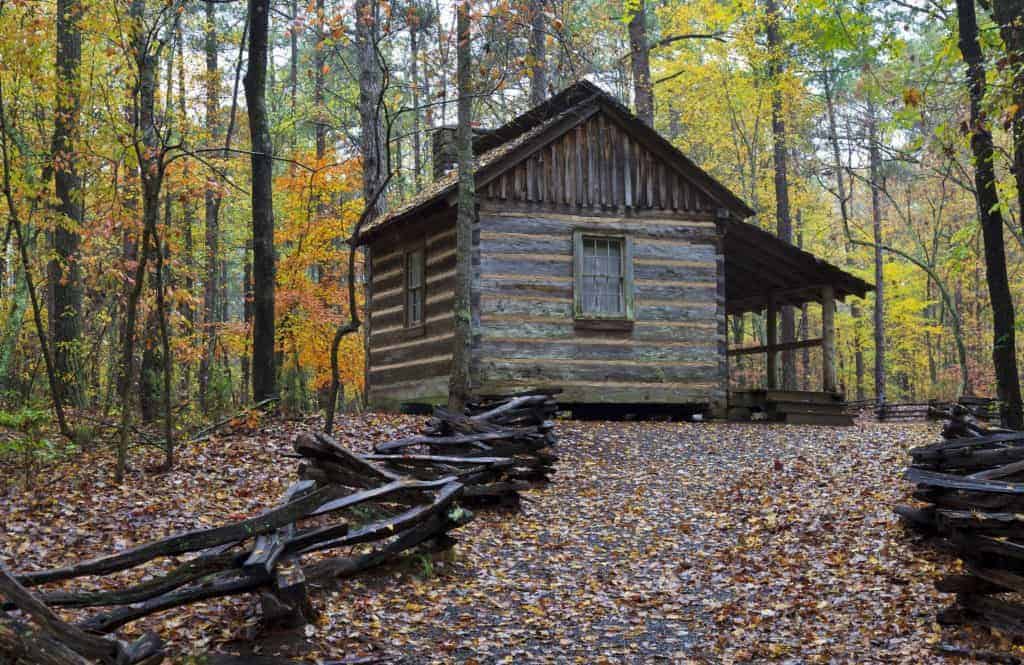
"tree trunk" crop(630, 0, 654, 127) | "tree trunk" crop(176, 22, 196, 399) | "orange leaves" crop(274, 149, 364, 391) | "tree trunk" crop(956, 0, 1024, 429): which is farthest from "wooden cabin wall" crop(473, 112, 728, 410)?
"tree trunk" crop(176, 22, 196, 399)

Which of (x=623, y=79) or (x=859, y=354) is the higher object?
(x=623, y=79)

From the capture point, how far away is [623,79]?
36.3m

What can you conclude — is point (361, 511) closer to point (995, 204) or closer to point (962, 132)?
point (962, 132)

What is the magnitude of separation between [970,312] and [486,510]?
39691 mm

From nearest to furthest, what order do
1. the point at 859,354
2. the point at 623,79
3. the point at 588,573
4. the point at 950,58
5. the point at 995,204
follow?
the point at 588,573, the point at 995,204, the point at 950,58, the point at 623,79, the point at 859,354

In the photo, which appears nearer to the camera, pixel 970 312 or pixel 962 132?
pixel 962 132

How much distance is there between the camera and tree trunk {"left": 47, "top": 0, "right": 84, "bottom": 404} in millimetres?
13180

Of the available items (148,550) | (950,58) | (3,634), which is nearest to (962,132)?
(950,58)

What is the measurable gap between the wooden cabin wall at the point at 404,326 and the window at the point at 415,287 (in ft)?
0.53

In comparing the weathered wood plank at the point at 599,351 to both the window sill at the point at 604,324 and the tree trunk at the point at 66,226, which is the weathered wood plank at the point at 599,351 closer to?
the window sill at the point at 604,324

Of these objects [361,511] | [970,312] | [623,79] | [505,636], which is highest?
[623,79]

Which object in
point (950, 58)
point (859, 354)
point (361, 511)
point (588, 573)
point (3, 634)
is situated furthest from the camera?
point (859, 354)

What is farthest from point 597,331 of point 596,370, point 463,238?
point 463,238

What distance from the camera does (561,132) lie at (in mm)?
17375
